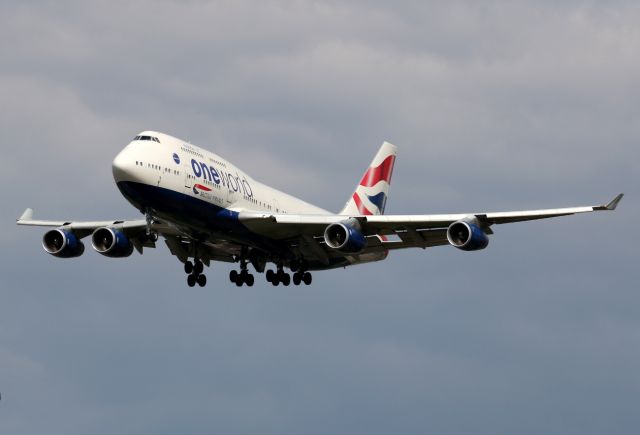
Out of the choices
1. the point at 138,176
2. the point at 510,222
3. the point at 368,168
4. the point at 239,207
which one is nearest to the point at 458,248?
the point at 510,222

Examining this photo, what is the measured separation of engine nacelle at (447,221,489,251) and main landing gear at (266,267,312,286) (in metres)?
11.4

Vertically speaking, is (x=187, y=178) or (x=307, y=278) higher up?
(x=187, y=178)

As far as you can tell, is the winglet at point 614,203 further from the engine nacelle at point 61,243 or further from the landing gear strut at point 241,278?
the engine nacelle at point 61,243

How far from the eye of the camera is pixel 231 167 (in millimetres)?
66875

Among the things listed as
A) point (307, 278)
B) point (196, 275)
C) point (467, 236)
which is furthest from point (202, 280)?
point (467, 236)

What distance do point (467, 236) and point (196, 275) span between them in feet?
54.7

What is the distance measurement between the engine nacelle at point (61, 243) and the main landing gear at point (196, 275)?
648 cm

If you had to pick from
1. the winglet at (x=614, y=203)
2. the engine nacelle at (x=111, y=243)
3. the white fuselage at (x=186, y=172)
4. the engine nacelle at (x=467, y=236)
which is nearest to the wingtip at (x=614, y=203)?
the winglet at (x=614, y=203)

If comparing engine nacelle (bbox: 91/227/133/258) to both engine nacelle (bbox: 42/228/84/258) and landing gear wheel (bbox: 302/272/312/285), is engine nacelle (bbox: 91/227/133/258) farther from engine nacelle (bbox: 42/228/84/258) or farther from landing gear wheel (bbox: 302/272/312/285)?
landing gear wheel (bbox: 302/272/312/285)

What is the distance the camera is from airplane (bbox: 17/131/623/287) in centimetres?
6172

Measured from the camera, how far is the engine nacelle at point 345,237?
63156mm

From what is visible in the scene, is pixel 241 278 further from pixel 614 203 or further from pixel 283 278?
pixel 614 203

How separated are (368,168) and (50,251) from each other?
2184 centimetres

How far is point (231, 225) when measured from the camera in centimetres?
6488
